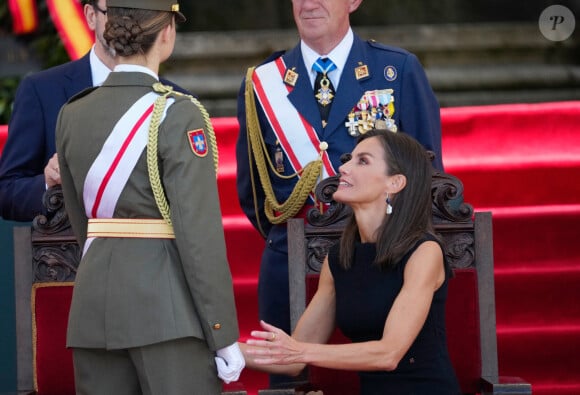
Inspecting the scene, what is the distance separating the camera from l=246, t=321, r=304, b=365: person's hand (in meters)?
2.80

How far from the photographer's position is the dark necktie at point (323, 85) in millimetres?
3508

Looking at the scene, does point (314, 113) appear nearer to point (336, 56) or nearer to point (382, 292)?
point (336, 56)

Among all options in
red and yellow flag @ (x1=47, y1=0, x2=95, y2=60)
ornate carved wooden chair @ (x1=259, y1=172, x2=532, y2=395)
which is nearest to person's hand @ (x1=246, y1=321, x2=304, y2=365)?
ornate carved wooden chair @ (x1=259, y1=172, x2=532, y2=395)

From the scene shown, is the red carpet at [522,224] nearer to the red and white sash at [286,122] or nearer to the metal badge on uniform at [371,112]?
the red and white sash at [286,122]

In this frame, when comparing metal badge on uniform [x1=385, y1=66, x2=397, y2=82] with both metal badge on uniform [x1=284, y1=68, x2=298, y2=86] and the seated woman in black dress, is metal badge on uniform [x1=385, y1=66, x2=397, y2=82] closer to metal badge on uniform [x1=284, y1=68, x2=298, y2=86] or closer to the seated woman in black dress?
metal badge on uniform [x1=284, y1=68, x2=298, y2=86]

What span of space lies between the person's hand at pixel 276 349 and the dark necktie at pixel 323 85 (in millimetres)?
877

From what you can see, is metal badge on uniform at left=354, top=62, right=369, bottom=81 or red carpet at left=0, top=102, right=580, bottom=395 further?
red carpet at left=0, top=102, right=580, bottom=395

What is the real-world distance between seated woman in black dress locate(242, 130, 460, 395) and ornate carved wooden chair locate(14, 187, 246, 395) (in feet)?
1.91

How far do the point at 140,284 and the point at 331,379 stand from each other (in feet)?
2.34

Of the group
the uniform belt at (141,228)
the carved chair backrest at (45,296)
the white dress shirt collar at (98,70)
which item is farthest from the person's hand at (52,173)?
the uniform belt at (141,228)

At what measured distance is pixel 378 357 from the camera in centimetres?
281

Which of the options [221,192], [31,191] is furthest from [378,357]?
[221,192]

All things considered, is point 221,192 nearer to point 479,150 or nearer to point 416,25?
point 479,150

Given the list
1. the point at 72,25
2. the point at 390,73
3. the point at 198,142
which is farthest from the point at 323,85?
the point at 72,25
